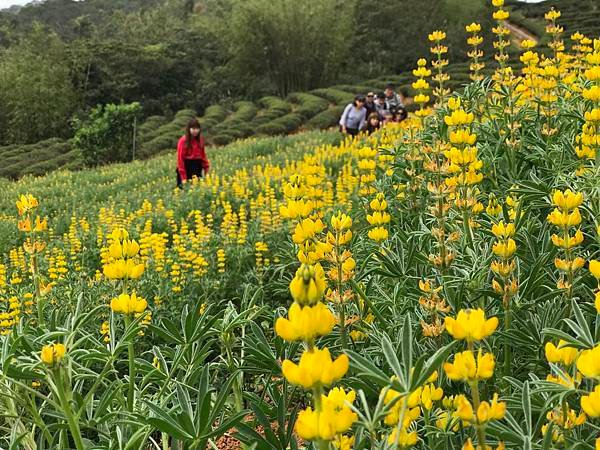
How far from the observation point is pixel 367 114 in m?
9.73

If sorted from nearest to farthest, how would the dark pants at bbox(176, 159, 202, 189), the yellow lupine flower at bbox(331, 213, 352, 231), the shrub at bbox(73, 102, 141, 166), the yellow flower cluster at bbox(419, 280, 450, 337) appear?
the yellow flower cluster at bbox(419, 280, 450, 337) → the yellow lupine flower at bbox(331, 213, 352, 231) → the dark pants at bbox(176, 159, 202, 189) → the shrub at bbox(73, 102, 141, 166)

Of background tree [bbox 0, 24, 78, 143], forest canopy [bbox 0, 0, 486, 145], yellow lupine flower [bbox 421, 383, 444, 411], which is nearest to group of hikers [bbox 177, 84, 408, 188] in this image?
yellow lupine flower [bbox 421, 383, 444, 411]

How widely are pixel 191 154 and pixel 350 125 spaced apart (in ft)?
10.7

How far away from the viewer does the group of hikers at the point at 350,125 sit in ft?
22.4

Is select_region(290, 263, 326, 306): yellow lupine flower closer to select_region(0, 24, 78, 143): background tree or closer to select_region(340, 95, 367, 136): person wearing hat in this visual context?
select_region(340, 95, 367, 136): person wearing hat

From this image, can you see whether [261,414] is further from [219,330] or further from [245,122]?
[245,122]

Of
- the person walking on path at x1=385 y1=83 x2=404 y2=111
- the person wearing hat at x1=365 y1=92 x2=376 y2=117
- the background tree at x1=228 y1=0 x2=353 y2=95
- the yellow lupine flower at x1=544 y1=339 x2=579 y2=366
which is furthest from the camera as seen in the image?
the background tree at x1=228 y1=0 x2=353 y2=95

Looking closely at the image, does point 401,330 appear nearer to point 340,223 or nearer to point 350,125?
point 340,223

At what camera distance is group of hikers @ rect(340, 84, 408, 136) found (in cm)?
925

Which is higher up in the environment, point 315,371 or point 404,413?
point 315,371

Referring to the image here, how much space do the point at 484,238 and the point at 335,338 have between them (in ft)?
2.01

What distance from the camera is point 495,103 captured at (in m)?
2.73

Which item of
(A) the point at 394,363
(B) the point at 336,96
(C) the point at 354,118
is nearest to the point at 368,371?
(A) the point at 394,363

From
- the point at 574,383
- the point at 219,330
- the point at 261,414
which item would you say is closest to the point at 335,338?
the point at 219,330
